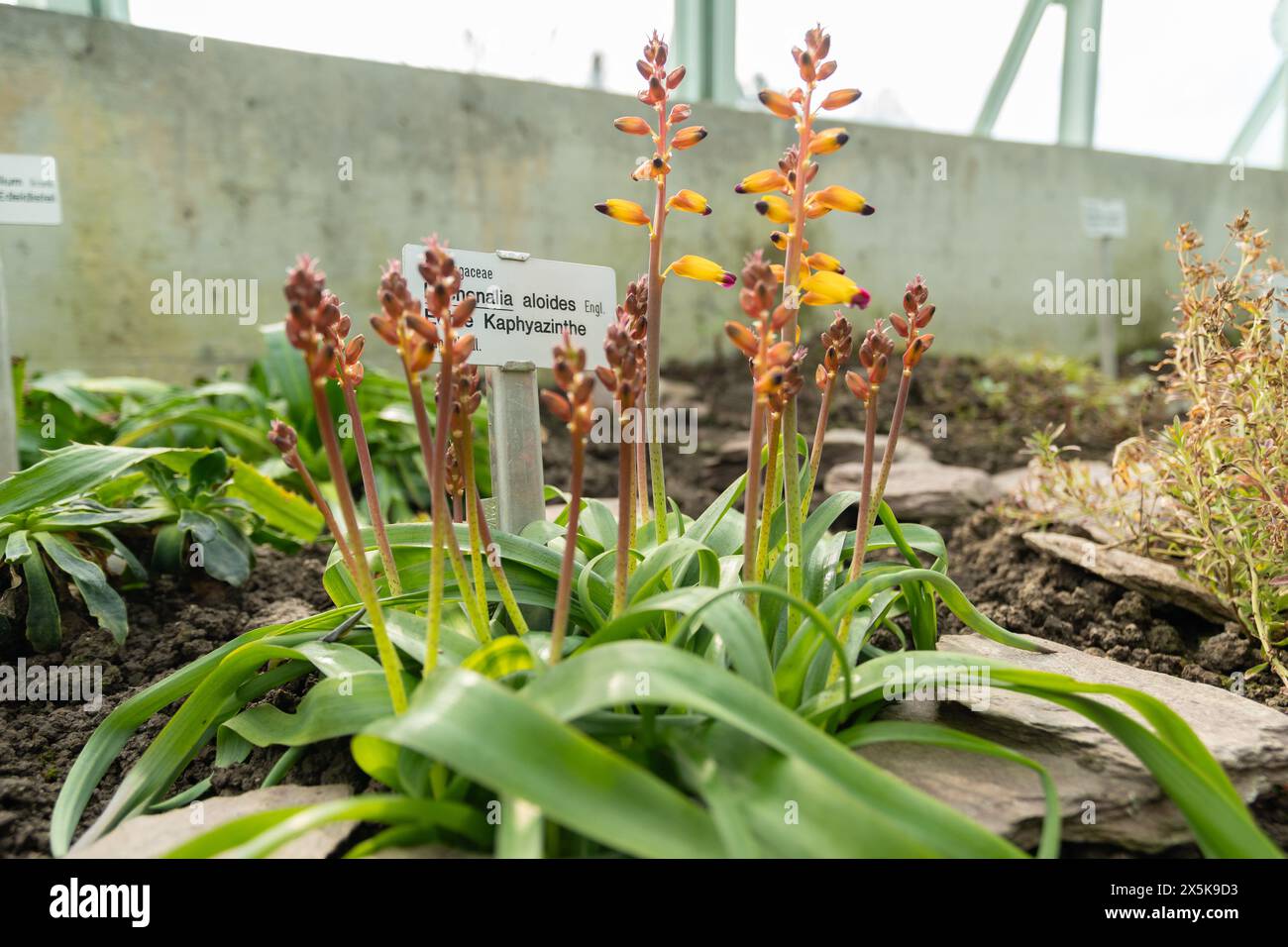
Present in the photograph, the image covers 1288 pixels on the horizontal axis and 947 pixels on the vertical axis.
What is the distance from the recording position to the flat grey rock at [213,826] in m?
1.14

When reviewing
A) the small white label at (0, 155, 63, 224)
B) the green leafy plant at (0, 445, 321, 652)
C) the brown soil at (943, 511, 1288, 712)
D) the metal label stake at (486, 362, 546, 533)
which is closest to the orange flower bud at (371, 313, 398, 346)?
the metal label stake at (486, 362, 546, 533)

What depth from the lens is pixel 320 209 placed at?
460 cm

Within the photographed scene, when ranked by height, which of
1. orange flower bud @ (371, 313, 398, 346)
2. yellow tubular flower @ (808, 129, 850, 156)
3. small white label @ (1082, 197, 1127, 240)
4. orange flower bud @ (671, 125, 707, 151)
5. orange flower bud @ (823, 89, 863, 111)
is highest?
small white label @ (1082, 197, 1127, 240)

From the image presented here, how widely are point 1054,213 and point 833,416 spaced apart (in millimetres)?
3349

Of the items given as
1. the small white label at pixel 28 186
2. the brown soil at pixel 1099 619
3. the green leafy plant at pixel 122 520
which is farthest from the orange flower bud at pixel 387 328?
the small white label at pixel 28 186

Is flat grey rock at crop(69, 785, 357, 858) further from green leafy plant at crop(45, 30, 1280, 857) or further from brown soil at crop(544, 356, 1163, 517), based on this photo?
brown soil at crop(544, 356, 1163, 517)

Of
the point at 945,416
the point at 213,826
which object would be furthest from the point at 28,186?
the point at 945,416

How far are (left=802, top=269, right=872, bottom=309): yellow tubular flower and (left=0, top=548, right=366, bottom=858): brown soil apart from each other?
40.7 inches

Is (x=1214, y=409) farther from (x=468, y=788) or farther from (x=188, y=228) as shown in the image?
(x=188, y=228)

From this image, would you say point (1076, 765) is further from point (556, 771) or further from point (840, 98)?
point (840, 98)

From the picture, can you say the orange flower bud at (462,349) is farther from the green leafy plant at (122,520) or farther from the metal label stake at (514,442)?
the green leafy plant at (122,520)

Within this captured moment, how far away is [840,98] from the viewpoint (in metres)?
1.38

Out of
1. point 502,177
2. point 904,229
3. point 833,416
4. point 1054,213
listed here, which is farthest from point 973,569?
point 1054,213

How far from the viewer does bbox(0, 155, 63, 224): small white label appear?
87.9 inches
